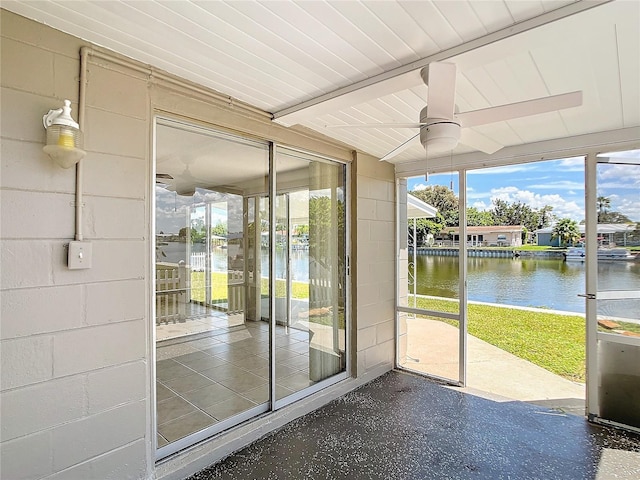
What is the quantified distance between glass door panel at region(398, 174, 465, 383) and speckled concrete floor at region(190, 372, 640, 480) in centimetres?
75

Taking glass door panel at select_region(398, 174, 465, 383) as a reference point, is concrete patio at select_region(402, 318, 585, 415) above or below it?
below

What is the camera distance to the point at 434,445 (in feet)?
8.11

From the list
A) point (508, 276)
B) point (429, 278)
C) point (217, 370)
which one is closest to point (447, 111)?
point (429, 278)

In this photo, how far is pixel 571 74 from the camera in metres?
1.89

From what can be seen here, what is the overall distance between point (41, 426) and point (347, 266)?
2642 millimetres

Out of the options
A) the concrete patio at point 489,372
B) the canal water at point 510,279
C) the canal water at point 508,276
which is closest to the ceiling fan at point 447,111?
the canal water at point 508,276

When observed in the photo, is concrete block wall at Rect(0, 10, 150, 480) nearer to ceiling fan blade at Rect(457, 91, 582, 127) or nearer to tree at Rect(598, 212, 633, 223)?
ceiling fan blade at Rect(457, 91, 582, 127)

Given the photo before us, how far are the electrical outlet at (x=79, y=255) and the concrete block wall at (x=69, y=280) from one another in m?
0.04

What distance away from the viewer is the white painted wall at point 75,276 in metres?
1.51

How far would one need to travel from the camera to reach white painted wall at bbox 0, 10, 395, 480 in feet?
4.95

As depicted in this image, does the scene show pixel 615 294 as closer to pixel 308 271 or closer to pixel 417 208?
pixel 417 208

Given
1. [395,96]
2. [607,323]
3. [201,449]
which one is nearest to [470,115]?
[395,96]

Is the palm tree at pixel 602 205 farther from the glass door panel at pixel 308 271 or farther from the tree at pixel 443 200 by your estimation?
the glass door panel at pixel 308 271

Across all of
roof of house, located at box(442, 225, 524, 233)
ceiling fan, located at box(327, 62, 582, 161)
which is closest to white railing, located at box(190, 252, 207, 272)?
ceiling fan, located at box(327, 62, 582, 161)
